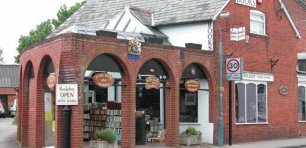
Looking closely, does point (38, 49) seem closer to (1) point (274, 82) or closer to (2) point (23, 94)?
(2) point (23, 94)

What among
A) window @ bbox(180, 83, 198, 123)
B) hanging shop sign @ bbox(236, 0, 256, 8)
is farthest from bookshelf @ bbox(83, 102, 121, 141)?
hanging shop sign @ bbox(236, 0, 256, 8)

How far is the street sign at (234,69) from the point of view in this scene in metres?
23.3

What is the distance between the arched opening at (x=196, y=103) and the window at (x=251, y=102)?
7.95 ft

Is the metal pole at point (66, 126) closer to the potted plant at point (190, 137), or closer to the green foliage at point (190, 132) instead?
the potted plant at point (190, 137)

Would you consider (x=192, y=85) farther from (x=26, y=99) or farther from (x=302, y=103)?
(x=302, y=103)

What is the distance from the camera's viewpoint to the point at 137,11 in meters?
26.1

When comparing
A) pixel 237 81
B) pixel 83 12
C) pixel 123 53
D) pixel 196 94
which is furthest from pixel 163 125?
pixel 83 12

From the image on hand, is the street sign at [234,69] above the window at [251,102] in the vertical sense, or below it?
above

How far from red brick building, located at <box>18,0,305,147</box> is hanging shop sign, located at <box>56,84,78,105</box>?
0.54 metres

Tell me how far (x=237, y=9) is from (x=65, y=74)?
10715 mm

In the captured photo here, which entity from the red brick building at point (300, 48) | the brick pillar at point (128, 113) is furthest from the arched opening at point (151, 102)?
the red brick building at point (300, 48)

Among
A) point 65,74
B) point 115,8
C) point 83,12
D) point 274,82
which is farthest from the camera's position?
point 83,12

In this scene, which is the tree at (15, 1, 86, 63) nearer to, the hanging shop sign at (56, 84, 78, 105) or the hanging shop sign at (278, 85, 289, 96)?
the hanging shop sign at (278, 85, 289, 96)

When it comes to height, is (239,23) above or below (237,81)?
above
